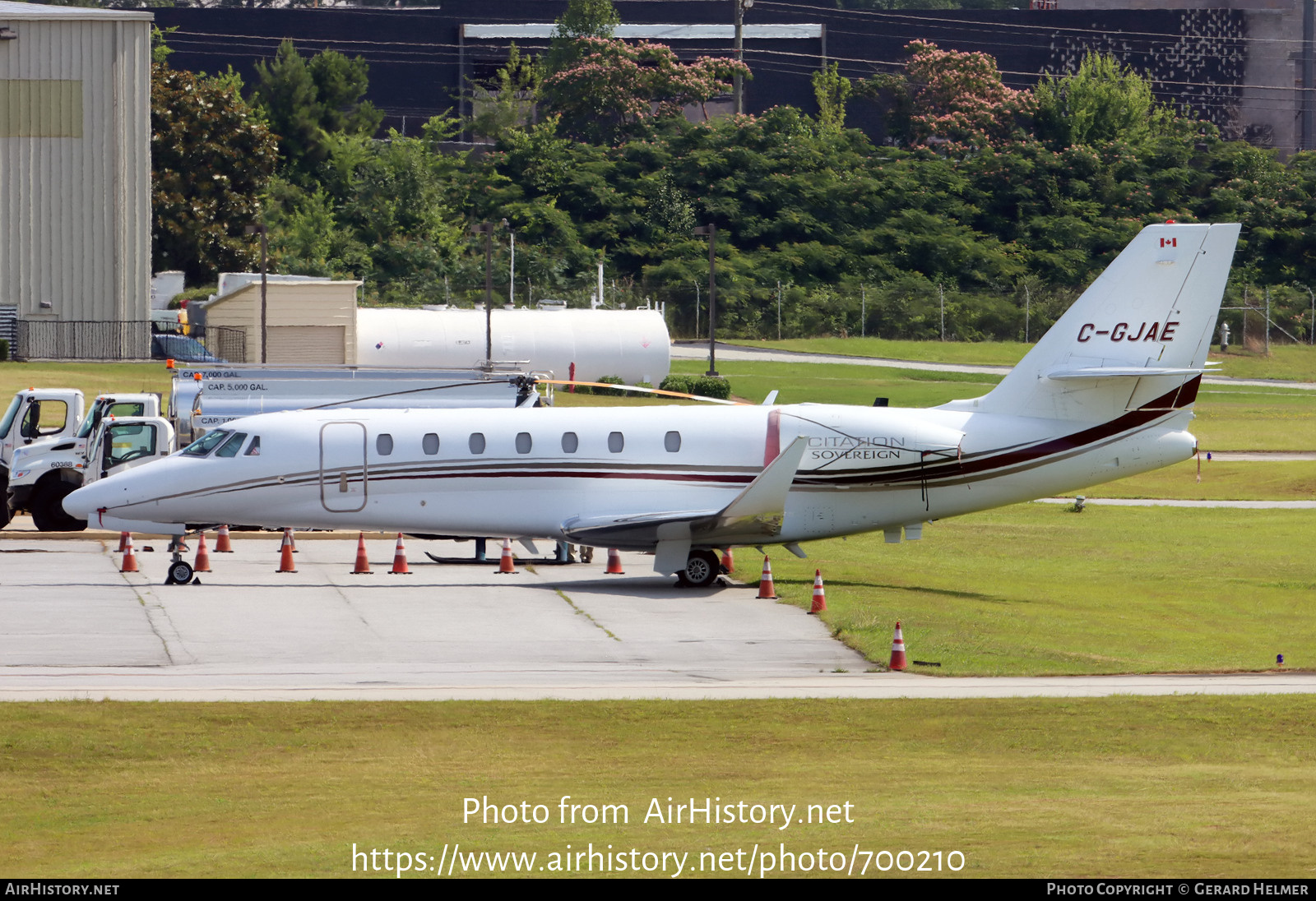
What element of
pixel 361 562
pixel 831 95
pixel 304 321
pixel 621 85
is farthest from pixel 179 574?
pixel 831 95

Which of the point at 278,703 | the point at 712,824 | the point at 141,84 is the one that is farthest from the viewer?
the point at 141,84

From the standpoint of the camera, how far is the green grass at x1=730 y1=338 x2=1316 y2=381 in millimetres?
88312

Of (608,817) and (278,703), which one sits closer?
(608,817)

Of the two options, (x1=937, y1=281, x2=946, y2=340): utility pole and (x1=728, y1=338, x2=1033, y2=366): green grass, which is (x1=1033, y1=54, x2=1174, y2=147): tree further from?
(x1=728, y1=338, x2=1033, y2=366): green grass

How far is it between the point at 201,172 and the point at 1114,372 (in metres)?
77.7

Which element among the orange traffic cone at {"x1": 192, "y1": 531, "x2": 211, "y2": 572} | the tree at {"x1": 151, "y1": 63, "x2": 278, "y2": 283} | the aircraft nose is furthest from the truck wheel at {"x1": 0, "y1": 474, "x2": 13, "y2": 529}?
the tree at {"x1": 151, "y1": 63, "x2": 278, "y2": 283}

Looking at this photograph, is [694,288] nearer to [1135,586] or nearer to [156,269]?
[156,269]

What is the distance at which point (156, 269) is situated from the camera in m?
98.9

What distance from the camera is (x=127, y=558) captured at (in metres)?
28.8

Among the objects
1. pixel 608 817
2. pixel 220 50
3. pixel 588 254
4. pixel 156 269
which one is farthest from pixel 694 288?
pixel 608 817

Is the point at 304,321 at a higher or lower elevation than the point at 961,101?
lower

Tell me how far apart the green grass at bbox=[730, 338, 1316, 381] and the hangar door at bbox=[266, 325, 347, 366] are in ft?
104

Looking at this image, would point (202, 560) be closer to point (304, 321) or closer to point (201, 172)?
point (304, 321)

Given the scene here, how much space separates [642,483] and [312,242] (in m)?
78.6
